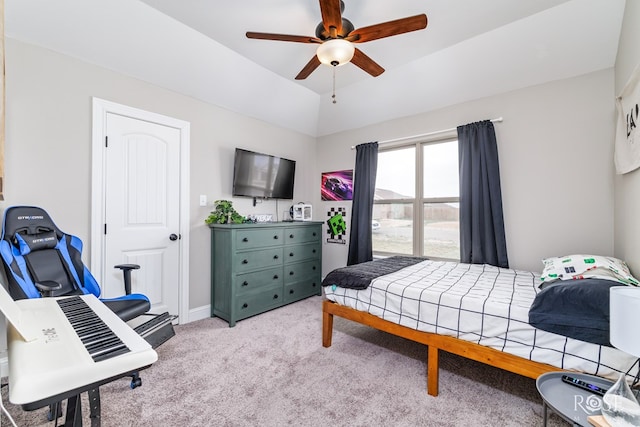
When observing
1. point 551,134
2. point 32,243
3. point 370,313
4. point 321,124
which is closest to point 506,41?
point 551,134

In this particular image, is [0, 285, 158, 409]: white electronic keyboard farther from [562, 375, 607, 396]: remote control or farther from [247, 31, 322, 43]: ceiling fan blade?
[247, 31, 322, 43]: ceiling fan blade

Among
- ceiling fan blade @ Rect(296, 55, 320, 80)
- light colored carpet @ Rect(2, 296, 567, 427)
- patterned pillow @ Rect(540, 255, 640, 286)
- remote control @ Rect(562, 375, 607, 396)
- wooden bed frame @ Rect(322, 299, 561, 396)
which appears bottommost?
light colored carpet @ Rect(2, 296, 567, 427)

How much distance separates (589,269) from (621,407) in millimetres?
1217

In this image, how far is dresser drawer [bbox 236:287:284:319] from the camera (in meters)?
3.06

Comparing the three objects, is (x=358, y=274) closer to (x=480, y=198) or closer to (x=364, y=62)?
(x=480, y=198)

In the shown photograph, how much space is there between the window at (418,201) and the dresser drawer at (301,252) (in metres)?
0.88

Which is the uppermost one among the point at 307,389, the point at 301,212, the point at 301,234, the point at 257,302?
the point at 301,212

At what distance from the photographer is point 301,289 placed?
12.4ft

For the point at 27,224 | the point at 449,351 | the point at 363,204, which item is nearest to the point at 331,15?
the point at 449,351

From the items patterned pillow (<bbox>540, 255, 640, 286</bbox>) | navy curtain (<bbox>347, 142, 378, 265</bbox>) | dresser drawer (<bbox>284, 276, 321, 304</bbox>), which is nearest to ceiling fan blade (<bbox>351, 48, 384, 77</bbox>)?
navy curtain (<bbox>347, 142, 378, 265</bbox>)

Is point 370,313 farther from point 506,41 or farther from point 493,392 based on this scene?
point 506,41

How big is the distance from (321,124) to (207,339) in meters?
3.32

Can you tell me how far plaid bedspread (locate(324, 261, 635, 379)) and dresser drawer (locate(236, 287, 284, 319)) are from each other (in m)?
1.04

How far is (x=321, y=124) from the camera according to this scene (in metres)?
4.42
